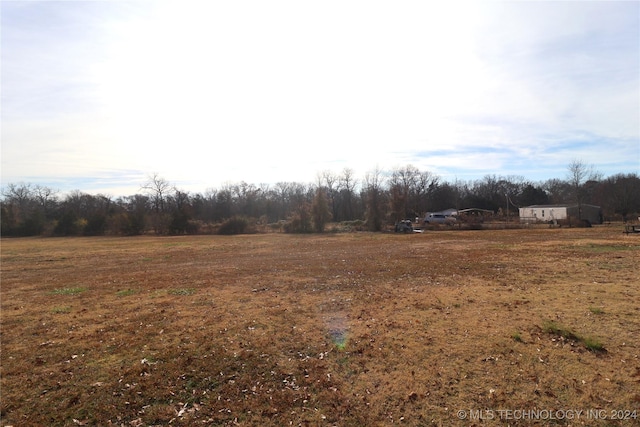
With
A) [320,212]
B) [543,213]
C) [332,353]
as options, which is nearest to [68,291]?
[332,353]

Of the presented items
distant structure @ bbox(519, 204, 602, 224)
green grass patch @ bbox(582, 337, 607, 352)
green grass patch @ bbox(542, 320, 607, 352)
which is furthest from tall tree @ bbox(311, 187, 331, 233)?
green grass patch @ bbox(582, 337, 607, 352)

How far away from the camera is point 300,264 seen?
66.7ft

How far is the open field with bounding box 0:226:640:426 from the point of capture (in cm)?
538

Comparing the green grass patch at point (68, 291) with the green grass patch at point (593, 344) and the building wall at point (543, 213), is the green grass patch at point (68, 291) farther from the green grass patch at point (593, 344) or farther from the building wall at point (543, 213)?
the building wall at point (543, 213)

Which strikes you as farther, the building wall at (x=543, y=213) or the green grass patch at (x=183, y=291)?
the building wall at (x=543, y=213)

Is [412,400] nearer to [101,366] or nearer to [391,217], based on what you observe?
[101,366]

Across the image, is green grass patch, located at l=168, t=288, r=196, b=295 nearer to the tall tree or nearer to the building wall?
the tall tree

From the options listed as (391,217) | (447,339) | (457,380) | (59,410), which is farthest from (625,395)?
(391,217)

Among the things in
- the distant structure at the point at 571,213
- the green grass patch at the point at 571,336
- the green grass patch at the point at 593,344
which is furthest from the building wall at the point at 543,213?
the green grass patch at the point at 593,344

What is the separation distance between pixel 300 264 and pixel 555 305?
43.2 feet

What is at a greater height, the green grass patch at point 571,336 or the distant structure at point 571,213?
the distant structure at point 571,213

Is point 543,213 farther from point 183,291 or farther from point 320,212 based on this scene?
point 183,291

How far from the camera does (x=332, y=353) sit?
728 centimetres

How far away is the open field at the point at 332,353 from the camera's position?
538 cm
